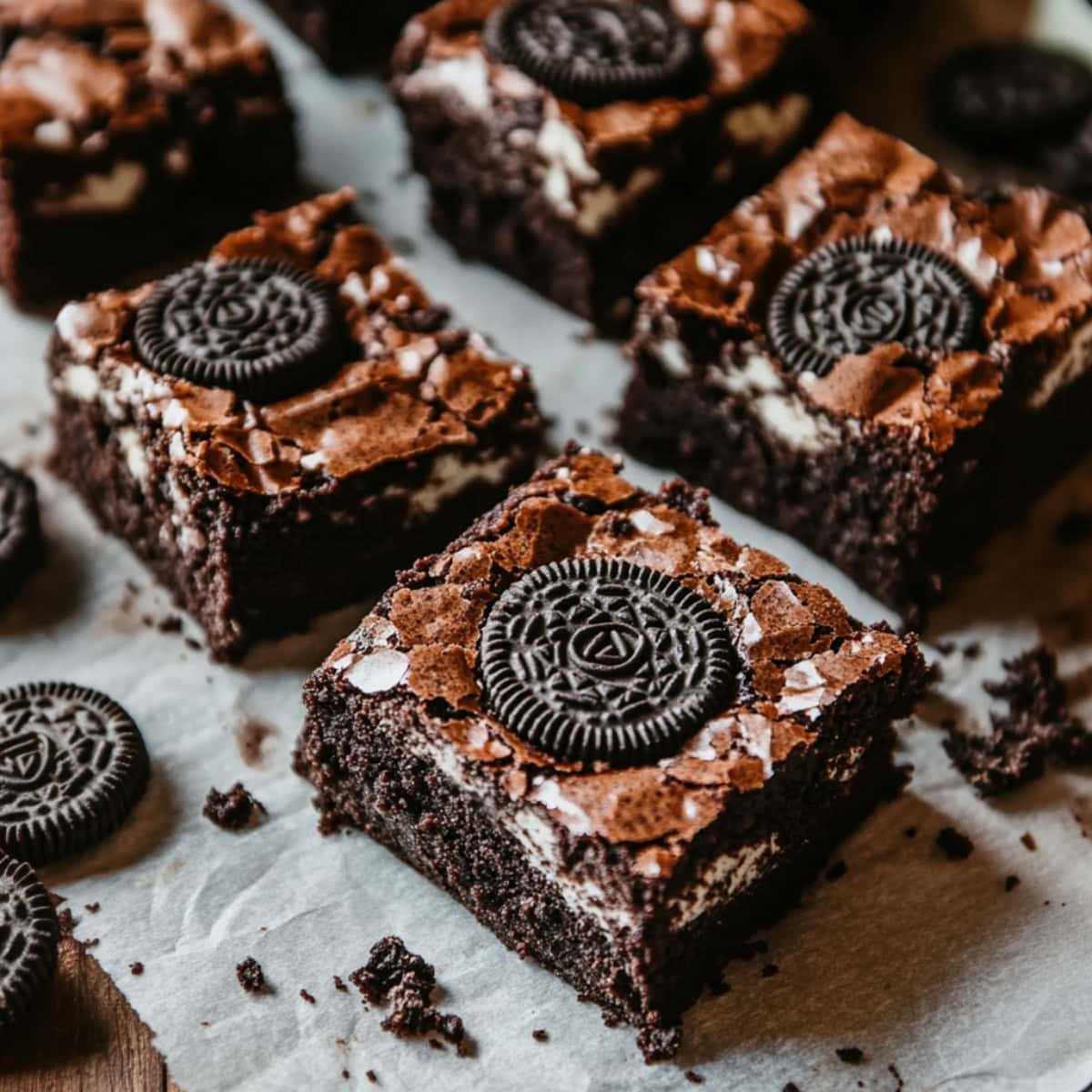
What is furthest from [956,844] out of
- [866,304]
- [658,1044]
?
[866,304]

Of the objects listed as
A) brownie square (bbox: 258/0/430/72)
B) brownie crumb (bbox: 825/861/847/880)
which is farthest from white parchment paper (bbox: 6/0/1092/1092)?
brownie square (bbox: 258/0/430/72)

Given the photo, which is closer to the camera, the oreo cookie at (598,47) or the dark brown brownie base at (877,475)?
the dark brown brownie base at (877,475)

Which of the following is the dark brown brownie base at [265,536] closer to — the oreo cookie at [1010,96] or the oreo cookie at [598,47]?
the oreo cookie at [598,47]

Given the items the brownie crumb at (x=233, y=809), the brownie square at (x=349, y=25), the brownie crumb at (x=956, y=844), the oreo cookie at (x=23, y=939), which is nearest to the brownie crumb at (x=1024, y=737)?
the brownie crumb at (x=956, y=844)

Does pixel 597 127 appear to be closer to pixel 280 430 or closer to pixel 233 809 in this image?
pixel 280 430

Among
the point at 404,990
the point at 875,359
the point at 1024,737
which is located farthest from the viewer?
the point at 875,359

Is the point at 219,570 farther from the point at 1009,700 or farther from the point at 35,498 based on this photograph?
the point at 1009,700

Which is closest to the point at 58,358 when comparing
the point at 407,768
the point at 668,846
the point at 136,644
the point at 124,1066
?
the point at 136,644
